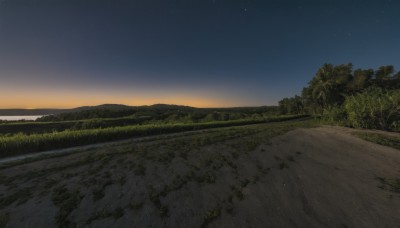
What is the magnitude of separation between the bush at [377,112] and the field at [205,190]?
10449 mm

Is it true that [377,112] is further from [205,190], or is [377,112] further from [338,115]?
[205,190]

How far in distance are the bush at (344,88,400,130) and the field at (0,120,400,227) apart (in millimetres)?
10449

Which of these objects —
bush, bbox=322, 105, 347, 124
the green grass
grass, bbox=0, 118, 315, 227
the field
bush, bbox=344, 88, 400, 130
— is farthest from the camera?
bush, bbox=322, 105, 347, 124

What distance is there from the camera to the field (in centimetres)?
470

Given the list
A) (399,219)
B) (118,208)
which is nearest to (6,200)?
(118,208)

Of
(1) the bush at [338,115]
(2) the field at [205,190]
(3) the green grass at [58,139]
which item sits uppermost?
(1) the bush at [338,115]

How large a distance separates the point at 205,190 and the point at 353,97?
2255 cm

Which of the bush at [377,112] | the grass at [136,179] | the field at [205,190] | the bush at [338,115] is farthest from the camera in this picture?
the bush at [338,115]

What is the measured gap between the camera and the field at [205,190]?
470 cm

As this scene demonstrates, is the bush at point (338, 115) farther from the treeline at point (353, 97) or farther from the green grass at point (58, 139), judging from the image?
the green grass at point (58, 139)

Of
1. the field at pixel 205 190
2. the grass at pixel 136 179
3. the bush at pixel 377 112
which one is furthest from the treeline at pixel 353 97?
the grass at pixel 136 179

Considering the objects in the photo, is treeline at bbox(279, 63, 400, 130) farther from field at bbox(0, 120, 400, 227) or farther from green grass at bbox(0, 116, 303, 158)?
green grass at bbox(0, 116, 303, 158)

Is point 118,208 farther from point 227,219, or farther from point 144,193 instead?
point 227,219

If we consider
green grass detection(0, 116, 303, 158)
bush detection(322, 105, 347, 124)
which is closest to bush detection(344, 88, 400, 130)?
bush detection(322, 105, 347, 124)
